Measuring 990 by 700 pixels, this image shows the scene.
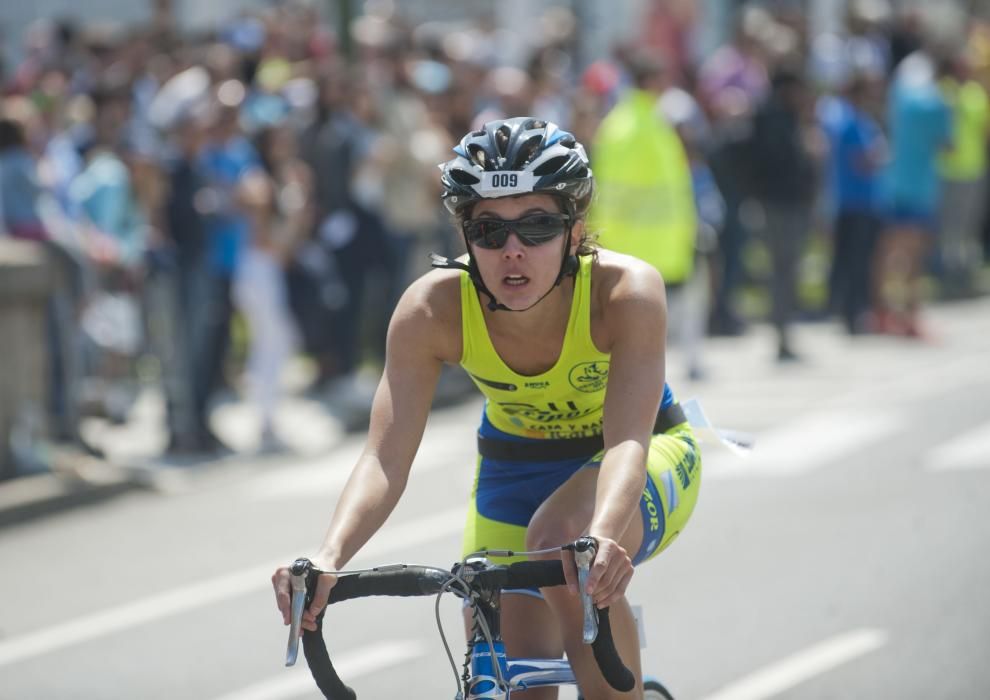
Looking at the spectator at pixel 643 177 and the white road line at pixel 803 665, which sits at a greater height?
the spectator at pixel 643 177

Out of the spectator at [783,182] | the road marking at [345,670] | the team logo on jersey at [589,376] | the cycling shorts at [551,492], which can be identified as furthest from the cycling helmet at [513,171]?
the spectator at [783,182]

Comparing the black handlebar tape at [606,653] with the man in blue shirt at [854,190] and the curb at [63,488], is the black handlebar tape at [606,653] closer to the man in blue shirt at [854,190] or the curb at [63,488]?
the curb at [63,488]

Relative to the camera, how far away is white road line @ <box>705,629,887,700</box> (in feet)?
21.4

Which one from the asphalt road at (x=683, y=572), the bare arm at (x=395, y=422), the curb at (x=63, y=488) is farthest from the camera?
the curb at (x=63, y=488)

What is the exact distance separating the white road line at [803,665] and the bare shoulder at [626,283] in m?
2.47

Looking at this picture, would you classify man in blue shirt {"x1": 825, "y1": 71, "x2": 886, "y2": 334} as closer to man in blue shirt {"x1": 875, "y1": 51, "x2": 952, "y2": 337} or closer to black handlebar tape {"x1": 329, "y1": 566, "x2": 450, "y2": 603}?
man in blue shirt {"x1": 875, "y1": 51, "x2": 952, "y2": 337}

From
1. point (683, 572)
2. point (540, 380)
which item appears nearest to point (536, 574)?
point (540, 380)

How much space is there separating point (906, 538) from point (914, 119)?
8121 millimetres

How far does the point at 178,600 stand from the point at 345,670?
5.45ft

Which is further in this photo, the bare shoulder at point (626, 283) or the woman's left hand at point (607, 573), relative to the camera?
the bare shoulder at point (626, 283)

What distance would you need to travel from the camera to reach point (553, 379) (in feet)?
14.9

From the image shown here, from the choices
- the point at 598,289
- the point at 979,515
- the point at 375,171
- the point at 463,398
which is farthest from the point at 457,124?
the point at 598,289

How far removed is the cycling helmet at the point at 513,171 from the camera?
4195 mm

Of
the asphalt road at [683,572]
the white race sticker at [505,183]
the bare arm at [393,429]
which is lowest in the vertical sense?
the asphalt road at [683,572]
